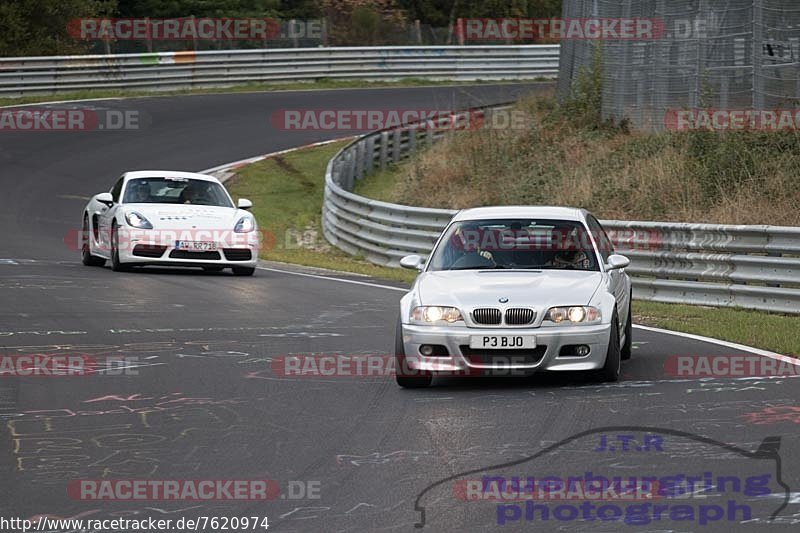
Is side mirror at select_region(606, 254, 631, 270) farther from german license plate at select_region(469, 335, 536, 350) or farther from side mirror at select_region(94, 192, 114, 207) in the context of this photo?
side mirror at select_region(94, 192, 114, 207)

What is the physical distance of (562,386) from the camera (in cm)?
1041

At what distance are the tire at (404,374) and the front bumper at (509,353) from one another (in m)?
0.05

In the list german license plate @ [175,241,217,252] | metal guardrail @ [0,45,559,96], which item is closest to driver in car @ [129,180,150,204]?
german license plate @ [175,241,217,252]

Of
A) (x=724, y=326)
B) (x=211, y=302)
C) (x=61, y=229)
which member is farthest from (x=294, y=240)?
(x=724, y=326)

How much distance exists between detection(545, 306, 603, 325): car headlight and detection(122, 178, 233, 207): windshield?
10678 millimetres

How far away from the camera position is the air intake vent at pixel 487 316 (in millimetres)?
10156

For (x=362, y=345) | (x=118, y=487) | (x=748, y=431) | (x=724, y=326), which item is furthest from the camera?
(x=724, y=326)

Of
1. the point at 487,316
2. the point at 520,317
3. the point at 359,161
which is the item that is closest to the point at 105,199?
the point at 487,316

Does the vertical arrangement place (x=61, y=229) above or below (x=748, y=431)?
below

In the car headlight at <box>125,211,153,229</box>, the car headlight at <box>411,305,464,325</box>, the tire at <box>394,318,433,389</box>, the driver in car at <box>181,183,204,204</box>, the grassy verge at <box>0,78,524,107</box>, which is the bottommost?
the grassy verge at <box>0,78,524,107</box>

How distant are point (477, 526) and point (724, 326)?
8.61 metres

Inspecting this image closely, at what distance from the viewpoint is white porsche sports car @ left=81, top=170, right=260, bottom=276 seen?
19.0 meters

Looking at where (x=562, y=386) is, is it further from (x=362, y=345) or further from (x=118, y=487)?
(x=118, y=487)

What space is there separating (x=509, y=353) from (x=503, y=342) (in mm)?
94
